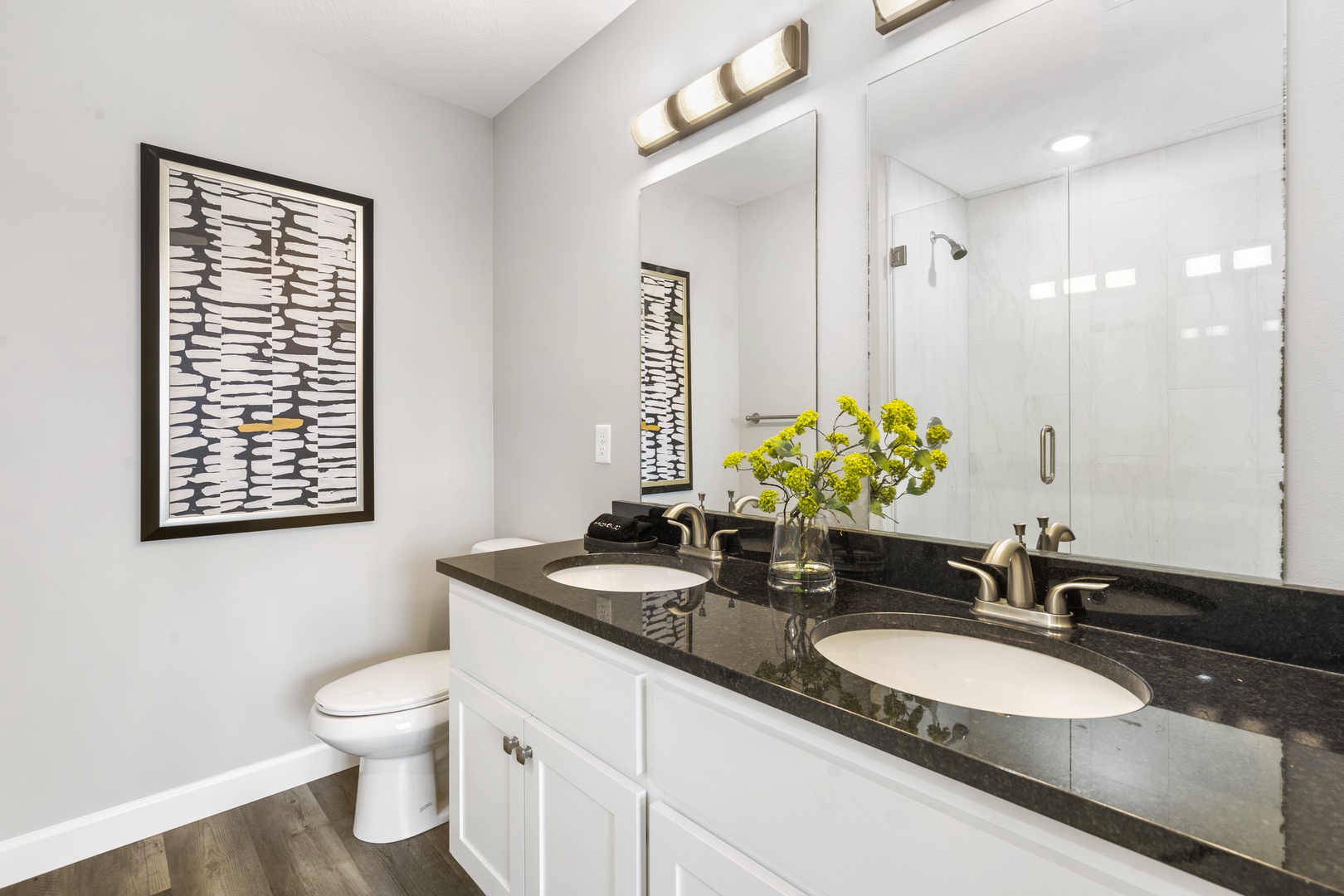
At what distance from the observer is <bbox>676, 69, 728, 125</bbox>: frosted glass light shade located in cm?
163

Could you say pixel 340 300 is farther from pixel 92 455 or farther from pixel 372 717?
pixel 372 717

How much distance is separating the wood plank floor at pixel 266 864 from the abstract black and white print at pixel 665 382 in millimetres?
1190

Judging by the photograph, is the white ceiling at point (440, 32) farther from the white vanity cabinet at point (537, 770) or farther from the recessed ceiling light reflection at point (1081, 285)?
the white vanity cabinet at point (537, 770)

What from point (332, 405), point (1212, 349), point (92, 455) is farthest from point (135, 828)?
point (1212, 349)

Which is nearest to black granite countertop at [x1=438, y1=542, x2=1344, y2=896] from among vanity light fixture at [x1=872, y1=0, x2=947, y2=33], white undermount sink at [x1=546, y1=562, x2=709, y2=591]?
white undermount sink at [x1=546, y1=562, x2=709, y2=591]

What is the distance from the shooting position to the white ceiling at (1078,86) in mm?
930

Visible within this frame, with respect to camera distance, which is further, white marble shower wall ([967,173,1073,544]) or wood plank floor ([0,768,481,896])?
wood plank floor ([0,768,481,896])

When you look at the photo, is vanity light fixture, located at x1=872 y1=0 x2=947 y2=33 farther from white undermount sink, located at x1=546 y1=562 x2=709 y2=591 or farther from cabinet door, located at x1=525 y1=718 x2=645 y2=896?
cabinet door, located at x1=525 y1=718 x2=645 y2=896

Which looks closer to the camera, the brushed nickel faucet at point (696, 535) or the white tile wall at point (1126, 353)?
the white tile wall at point (1126, 353)

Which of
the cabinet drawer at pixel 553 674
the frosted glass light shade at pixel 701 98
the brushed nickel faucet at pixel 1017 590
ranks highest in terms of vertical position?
the frosted glass light shade at pixel 701 98

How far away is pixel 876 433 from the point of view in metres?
1.24

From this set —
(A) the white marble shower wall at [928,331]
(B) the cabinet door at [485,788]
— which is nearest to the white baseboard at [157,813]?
(B) the cabinet door at [485,788]

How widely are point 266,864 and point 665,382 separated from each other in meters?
1.71

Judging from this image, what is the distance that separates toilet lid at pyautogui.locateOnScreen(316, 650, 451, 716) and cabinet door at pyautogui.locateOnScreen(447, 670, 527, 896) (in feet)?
0.84
